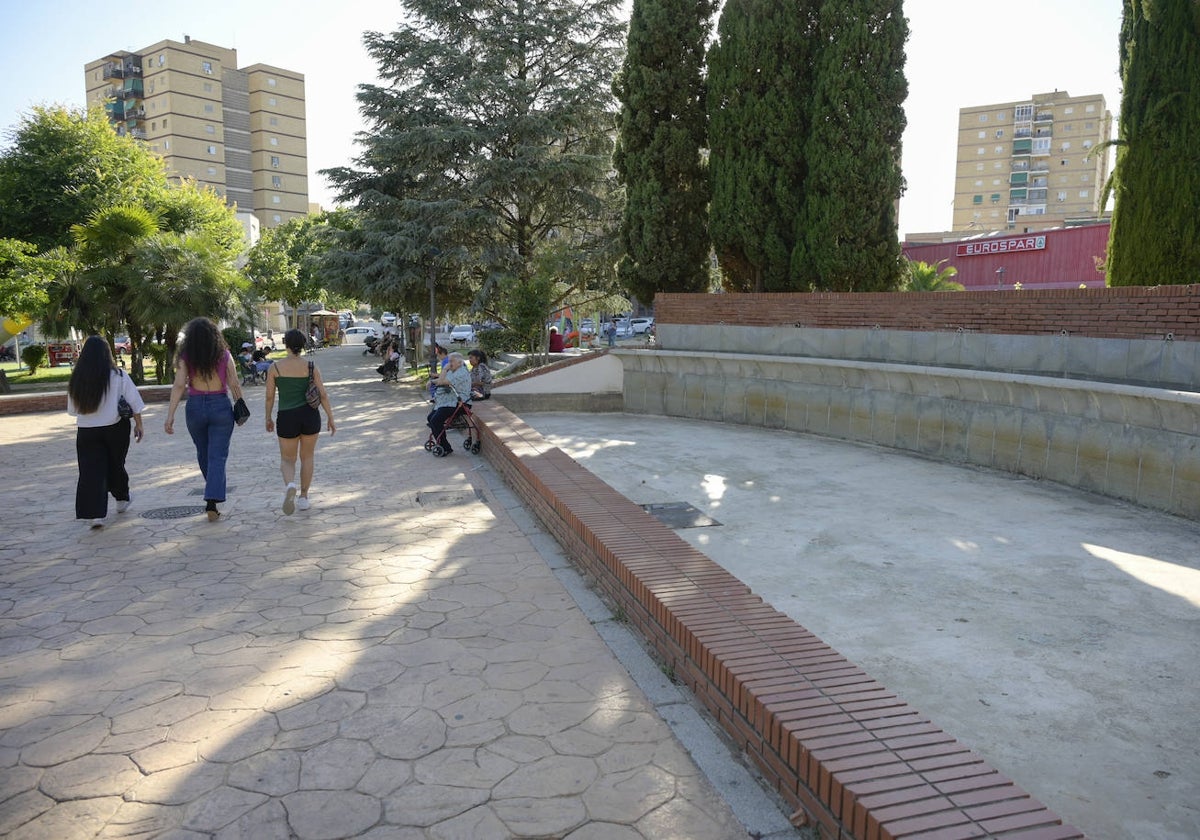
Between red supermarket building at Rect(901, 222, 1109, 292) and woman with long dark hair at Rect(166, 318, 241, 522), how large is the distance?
81.9ft

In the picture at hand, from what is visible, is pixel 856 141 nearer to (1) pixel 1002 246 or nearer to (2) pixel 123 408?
(2) pixel 123 408

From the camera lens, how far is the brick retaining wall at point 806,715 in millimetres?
2441

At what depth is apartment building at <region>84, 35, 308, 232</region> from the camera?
8469 cm

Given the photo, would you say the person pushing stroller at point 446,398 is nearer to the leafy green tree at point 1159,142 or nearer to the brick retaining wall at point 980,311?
the brick retaining wall at point 980,311

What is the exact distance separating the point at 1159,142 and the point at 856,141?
Result: 14.7 ft

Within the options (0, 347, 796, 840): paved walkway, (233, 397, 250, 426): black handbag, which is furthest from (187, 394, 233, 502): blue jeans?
(0, 347, 796, 840): paved walkway

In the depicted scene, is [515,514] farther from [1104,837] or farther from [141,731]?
[1104,837]

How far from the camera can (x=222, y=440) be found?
7.21 m

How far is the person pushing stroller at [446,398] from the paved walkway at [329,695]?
3.59 metres

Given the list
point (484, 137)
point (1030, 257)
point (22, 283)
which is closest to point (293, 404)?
point (484, 137)

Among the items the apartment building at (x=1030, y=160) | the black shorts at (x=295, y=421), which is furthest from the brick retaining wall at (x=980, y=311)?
the apartment building at (x=1030, y=160)

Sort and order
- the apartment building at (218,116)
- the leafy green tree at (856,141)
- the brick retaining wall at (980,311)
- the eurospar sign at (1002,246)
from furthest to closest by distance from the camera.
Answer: the apartment building at (218,116) → the eurospar sign at (1002,246) → the leafy green tree at (856,141) → the brick retaining wall at (980,311)

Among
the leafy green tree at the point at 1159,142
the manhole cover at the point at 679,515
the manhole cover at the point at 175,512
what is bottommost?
the manhole cover at the point at 175,512

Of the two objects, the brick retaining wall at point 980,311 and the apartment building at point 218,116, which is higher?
the apartment building at point 218,116
